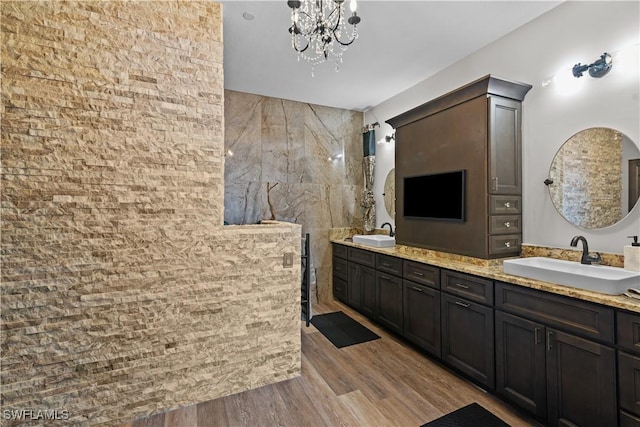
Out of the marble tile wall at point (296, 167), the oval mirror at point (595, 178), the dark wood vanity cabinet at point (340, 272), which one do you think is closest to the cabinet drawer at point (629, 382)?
the oval mirror at point (595, 178)

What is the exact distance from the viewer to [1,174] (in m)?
1.80

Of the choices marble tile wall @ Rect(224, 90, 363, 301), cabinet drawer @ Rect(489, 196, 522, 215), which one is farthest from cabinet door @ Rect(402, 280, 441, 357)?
marble tile wall @ Rect(224, 90, 363, 301)

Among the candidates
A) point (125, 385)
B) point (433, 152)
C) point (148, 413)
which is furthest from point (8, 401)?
point (433, 152)

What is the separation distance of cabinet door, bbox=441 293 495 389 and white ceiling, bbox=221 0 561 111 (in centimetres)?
237

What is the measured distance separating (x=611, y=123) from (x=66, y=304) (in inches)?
153

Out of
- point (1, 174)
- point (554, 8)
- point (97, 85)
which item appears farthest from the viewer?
point (554, 8)

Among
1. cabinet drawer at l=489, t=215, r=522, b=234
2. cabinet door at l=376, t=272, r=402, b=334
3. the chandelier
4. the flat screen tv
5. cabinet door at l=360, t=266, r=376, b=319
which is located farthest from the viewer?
cabinet door at l=360, t=266, r=376, b=319

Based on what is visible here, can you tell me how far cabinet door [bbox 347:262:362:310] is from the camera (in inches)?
154

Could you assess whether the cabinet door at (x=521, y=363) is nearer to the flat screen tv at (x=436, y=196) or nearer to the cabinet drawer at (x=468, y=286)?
the cabinet drawer at (x=468, y=286)

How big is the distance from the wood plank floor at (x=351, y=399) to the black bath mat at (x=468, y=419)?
0.04 meters

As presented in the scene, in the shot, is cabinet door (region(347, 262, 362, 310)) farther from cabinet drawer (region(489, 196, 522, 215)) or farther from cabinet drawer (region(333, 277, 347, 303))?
cabinet drawer (region(489, 196, 522, 215))

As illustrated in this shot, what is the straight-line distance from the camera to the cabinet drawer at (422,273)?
8.90ft

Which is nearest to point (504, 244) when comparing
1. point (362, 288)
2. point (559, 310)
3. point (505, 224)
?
point (505, 224)

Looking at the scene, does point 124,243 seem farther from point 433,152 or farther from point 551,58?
point 551,58
